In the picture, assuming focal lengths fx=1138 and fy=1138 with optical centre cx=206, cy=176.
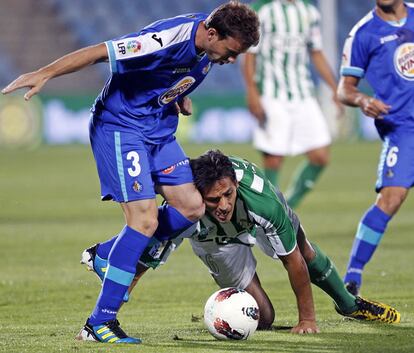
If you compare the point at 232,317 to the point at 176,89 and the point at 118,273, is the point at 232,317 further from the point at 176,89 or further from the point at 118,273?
the point at 176,89

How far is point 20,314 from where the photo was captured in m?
7.16

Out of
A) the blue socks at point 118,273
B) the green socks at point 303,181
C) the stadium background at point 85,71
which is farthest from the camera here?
the stadium background at point 85,71

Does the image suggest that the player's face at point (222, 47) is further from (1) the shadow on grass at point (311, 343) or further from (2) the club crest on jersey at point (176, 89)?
(1) the shadow on grass at point (311, 343)

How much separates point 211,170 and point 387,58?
8.67 feet

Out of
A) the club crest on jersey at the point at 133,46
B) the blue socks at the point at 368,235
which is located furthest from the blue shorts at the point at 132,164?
the blue socks at the point at 368,235

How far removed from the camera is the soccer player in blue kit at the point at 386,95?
25.8ft

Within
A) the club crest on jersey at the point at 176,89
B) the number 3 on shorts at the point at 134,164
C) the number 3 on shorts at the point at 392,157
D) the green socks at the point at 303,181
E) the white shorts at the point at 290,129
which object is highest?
the club crest on jersey at the point at 176,89

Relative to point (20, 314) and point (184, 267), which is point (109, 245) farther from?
point (184, 267)

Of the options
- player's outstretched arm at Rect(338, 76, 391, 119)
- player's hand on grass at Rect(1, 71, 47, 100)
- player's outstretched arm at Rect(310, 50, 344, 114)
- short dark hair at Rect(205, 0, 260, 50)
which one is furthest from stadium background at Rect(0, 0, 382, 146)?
player's hand on grass at Rect(1, 71, 47, 100)

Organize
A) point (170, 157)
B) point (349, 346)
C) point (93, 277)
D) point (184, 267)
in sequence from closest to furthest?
1. point (349, 346)
2. point (170, 157)
3. point (93, 277)
4. point (184, 267)

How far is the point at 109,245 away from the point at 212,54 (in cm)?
129

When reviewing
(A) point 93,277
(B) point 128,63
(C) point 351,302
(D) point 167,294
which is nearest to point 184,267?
(A) point 93,277

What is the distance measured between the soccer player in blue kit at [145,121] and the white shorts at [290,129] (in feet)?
18.0

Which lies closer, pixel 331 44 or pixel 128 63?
pixel 128 63
